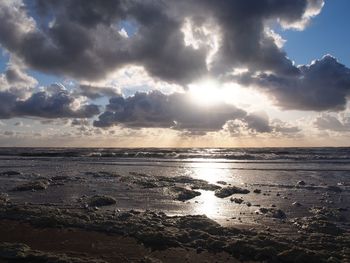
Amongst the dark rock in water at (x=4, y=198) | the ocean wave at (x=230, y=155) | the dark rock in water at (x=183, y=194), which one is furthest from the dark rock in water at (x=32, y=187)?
the ocean wave at (x=230, y=155)

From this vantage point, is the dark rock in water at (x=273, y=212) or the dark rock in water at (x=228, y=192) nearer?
the dark rock in water at (x=273, y=212)

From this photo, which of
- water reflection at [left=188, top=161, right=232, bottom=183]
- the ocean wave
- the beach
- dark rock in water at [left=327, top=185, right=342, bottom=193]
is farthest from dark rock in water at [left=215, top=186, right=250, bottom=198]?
the ocean wave

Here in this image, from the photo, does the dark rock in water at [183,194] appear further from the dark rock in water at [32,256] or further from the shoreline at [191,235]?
the dark rock in water at [32,256]

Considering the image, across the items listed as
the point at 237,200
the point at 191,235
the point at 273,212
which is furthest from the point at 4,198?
the point at 273,212

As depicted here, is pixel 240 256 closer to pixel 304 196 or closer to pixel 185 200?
pixel 185 200

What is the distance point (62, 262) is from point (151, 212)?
26.7 ft

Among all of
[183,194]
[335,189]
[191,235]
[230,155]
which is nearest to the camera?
[191,235]

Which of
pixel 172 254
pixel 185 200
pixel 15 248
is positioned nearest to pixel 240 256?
pixel 172 254

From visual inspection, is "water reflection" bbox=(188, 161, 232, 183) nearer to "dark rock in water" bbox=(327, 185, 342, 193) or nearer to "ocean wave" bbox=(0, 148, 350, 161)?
"dark rock in water" bbox=(327, 185, 342, 193)

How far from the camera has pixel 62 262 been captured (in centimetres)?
1208

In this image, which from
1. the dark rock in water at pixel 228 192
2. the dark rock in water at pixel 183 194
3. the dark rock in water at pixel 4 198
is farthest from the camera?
the dark rock in water at pixel 228 192

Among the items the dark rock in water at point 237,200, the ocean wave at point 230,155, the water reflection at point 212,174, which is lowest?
the dark rock in water at point 237,200

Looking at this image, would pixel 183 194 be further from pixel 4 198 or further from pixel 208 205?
pixel 4 198

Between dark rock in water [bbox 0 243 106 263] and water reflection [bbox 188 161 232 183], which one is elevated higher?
water reflection [bbox 188 161 232 183]
